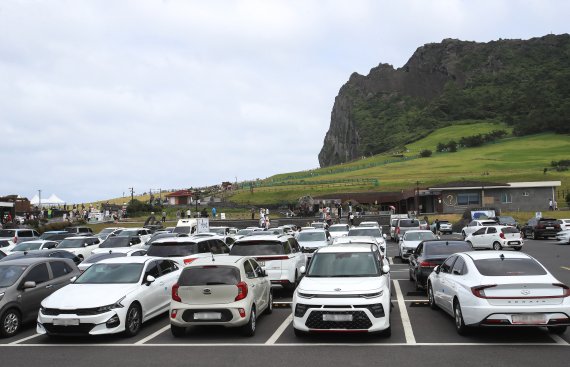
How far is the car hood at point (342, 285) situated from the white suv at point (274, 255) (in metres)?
4.19

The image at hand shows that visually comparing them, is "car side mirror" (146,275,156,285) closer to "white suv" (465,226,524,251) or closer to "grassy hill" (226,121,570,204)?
"white suv" (465,226,524,251)

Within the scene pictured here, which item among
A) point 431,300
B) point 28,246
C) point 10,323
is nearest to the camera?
point 10,323

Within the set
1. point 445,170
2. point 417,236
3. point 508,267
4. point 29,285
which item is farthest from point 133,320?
point 445,170

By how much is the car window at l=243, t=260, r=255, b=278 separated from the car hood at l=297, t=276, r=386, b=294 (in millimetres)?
1218

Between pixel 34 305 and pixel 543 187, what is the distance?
59244 mm

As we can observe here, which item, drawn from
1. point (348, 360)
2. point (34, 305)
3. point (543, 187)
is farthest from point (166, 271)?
point (543, 187)

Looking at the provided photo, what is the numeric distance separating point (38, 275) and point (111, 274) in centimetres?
204

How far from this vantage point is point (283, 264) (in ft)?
47.6

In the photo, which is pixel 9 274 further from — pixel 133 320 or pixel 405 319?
pixel 405 319

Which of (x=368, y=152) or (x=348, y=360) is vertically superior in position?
(x=368, y=152)

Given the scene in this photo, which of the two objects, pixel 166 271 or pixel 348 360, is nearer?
pixel 348 360

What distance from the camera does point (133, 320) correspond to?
10.6 m

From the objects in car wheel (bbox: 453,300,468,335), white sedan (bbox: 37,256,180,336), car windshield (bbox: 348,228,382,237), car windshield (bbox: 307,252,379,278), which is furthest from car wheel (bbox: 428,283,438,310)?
car windshield (bbox: 348,228,382,237)

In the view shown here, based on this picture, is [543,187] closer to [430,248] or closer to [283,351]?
[430,248]
